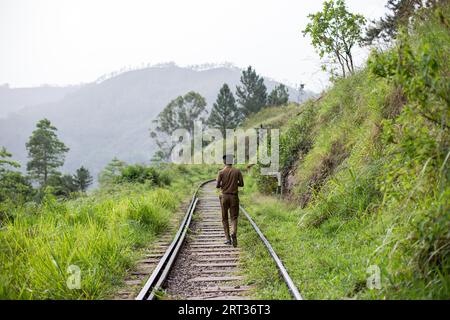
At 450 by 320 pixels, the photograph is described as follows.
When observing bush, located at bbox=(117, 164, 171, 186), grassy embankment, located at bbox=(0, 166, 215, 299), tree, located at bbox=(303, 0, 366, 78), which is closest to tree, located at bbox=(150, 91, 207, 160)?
bush, located at bbox=(117, 164, 171, 186)

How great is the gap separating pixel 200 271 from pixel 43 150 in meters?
54.1

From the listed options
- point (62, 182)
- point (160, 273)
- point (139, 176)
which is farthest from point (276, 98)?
point (160, 273)

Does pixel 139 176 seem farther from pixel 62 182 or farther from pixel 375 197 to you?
pixel 62 182

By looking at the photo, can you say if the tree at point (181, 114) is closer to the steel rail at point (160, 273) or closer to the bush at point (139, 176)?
the bush at point (139, 176)

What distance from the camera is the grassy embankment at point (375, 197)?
4.21 meters

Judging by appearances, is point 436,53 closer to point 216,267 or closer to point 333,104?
point 216,267

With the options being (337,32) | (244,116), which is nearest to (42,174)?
(244,116)

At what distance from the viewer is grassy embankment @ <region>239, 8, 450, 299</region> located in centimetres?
421

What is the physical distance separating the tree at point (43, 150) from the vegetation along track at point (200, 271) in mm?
49832

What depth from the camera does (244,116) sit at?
57.4m

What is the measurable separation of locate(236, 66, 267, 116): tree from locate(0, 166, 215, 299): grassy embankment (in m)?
47.4

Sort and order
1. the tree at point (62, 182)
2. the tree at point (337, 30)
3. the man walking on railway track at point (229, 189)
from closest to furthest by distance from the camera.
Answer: the man walking on railway track at point (229, 189) → the tree at point (337, 30) → the tree at point (62, 182)

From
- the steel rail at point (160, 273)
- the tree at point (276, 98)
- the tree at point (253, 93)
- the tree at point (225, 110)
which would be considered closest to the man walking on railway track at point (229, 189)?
the steel rail at point (160, 273)

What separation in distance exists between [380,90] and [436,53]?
13.5ft
